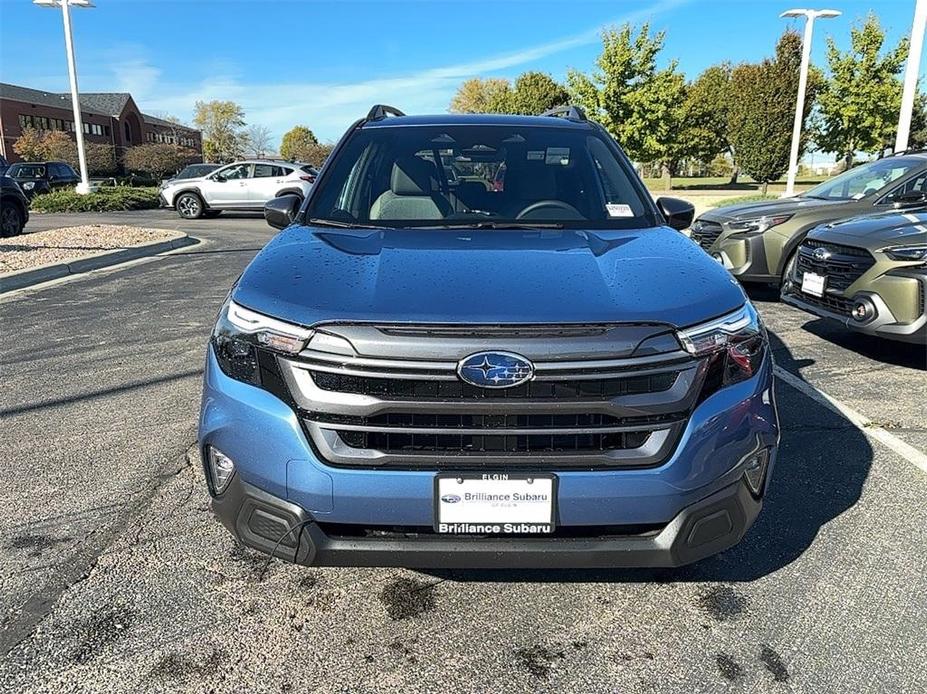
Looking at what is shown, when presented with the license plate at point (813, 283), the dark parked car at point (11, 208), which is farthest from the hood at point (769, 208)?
A: the dark parked car at point (11, 208)

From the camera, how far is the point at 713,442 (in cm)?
216

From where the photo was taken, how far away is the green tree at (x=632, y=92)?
3183 centimetres

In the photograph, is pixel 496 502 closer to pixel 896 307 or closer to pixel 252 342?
pixel 252 342

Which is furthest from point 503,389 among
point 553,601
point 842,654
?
point 842,654

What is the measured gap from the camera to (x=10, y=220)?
1380 cm

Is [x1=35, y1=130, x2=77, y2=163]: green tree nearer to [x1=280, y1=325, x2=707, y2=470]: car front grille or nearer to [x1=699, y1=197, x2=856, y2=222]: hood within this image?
[x1=699, y1=197, x2=856, y2=222]: hood

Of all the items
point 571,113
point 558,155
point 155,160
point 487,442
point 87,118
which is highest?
point 87,118

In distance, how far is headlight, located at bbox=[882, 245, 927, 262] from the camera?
16.8ft

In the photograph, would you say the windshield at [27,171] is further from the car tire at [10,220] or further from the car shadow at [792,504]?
the car shadow at [792,504]

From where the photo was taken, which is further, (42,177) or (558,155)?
(42,177)

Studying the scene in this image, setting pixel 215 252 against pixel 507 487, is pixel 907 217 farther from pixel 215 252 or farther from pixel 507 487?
pixel 215 252

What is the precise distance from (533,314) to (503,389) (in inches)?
9.6

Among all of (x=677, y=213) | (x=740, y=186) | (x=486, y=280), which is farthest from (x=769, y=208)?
(x=740, y=186)

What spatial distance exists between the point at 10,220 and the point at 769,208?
1353 cm
